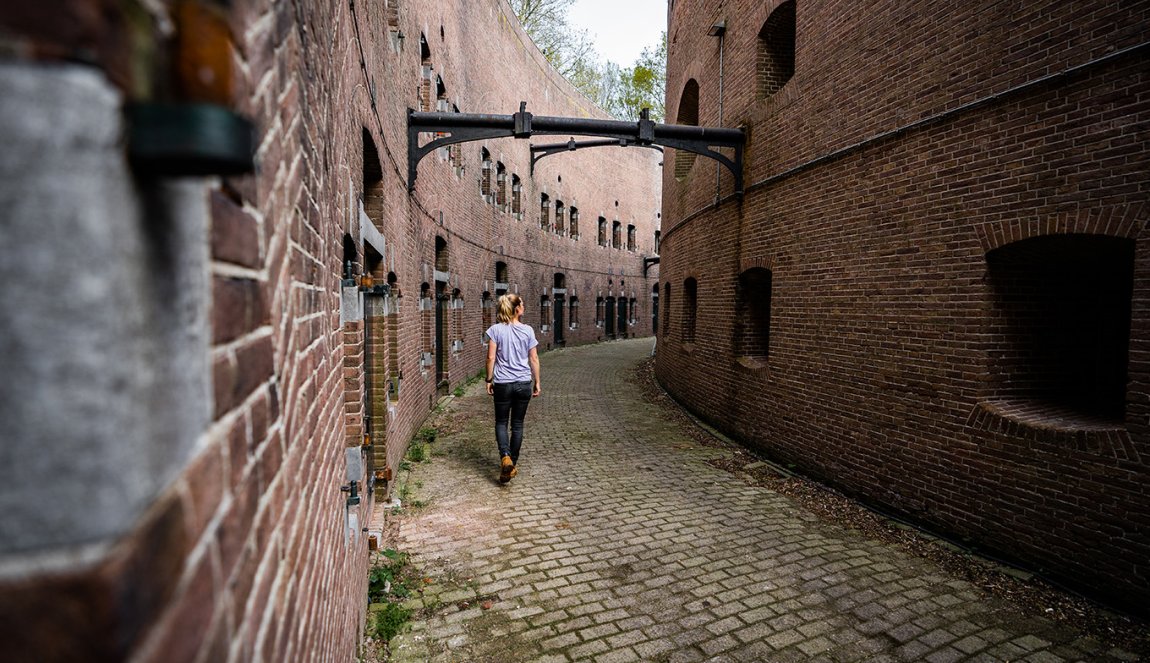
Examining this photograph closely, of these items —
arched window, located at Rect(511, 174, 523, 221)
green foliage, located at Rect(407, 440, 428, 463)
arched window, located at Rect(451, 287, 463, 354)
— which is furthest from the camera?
arched window, located at Rect(511, 174, 523, 221)

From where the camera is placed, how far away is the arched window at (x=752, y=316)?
29.0ft

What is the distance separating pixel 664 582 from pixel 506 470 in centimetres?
258

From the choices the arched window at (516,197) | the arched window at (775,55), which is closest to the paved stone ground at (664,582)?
the arched window at (775,55)

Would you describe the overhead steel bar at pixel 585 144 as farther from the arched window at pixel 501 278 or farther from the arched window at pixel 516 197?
the arched window at pixel 501 278

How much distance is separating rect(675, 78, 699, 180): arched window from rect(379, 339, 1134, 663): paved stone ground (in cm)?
782

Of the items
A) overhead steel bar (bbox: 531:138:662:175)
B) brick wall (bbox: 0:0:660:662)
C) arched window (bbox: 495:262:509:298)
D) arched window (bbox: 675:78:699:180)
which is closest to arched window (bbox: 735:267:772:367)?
overhead steel bar (bbox: 531:138:662:175)

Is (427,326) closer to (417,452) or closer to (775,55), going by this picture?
(417,452)

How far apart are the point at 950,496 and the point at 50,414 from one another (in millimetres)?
6104

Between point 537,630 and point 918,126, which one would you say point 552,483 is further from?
A: point 918,126

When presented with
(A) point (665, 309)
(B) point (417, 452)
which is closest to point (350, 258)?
(B) point (417, 452)

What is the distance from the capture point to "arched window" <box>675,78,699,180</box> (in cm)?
1198

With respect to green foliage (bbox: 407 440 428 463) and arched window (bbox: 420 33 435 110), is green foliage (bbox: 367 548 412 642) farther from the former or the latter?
arched window (bbox: 420 33 435 110)

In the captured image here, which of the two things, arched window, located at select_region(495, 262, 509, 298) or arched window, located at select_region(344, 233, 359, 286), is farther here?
arched window, located at select_region(495, 262, 509, 298)

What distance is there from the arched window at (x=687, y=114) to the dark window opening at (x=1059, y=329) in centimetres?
744
